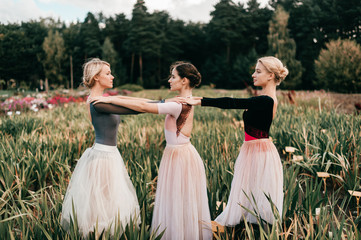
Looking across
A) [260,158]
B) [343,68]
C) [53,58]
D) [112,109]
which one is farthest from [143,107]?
[53,58]

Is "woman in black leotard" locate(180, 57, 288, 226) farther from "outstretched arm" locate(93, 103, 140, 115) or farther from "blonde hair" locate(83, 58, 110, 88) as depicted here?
"blonde hair" locate(83, 58, 110, 88)

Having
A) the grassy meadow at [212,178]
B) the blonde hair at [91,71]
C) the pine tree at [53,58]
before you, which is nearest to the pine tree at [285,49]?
the grassy meadow at [212,178]

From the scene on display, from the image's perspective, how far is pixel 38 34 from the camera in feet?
125

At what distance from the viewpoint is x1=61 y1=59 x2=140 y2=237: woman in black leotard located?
5.68ft

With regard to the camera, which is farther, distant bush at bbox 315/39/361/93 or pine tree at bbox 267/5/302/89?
pine tree at bbox 267/5/302/89

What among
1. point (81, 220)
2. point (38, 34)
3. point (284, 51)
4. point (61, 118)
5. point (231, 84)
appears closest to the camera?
point (81, 220)

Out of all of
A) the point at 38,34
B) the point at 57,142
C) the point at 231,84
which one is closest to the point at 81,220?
the point at 57,142

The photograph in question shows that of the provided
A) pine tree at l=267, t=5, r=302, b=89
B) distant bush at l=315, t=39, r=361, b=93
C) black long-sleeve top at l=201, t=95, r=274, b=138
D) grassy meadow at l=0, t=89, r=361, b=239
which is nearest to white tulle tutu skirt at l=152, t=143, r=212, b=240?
grassy meadow at l=0, t=89, r=361, b=239

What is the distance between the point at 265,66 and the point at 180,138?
764 millimetres

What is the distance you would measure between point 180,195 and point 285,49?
2512 cm

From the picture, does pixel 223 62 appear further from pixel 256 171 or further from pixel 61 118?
pixel 256 171

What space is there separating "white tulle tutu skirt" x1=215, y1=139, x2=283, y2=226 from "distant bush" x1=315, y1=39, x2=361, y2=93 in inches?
486

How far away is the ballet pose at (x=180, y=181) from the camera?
1.81 meters

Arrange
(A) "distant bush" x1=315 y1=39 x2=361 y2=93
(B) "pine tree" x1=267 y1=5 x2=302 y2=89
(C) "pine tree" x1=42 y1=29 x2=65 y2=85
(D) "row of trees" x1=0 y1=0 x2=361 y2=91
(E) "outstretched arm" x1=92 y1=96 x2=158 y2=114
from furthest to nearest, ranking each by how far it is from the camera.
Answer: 1. (C) "pine tree" x1=42 y1=29 x2=65 y2=85
2. (D) "row of trees" x1=0 y1=0 x2=361 y2=91
3. (B) "pine tree" x1=267 y1=5 x2=302 y2=89
4. (A) "distant bush" x1=315 y1=39 x2=361 y2=93
5. (E) "outstretched arm" x1=92 y1=96 x2=158 y2=114
